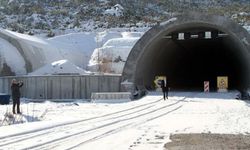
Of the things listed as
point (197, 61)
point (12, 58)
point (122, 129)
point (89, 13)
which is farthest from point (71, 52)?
point (89, 13)

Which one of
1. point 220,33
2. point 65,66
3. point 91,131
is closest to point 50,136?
point 91,131

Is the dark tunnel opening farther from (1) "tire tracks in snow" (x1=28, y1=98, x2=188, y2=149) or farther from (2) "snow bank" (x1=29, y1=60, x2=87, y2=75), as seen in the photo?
(1) "tire tracks in snow" (x1=28, y1=98, x2=188, y2=149)

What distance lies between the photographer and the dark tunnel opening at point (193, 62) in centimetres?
4038

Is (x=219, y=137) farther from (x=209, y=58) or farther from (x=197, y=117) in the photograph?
(x=209, y=58)

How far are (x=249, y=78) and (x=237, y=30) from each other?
4133mm

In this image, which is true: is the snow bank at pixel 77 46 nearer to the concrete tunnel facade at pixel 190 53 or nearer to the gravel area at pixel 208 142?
the concrete tunnel facade at pixel 190 53

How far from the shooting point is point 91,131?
1504 centimetres

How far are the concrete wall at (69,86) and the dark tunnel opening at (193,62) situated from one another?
270 cm

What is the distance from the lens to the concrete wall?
3406 centimetres

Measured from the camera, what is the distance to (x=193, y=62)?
5809cm

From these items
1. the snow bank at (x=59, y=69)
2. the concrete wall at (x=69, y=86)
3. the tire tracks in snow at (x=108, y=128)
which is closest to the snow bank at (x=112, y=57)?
the snow bank at (x=59, y=69)

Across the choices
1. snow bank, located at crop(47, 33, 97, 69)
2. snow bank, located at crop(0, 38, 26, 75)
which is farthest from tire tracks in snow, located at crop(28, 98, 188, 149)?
snow bank, located at crop(47, 33, 97, 69)

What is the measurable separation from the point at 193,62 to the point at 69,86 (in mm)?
26511

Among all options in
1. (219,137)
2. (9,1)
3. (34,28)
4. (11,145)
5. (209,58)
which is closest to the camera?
(11,145)
